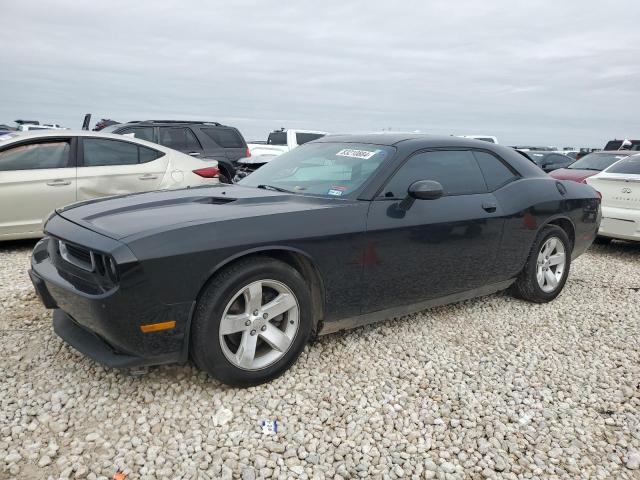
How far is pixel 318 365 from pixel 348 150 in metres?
1.61

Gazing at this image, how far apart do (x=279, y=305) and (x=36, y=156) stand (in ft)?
14.1

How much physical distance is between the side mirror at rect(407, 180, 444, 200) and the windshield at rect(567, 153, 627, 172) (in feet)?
25.3

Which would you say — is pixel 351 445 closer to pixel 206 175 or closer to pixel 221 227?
pixel 221 227

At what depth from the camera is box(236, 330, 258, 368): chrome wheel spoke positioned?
276cm

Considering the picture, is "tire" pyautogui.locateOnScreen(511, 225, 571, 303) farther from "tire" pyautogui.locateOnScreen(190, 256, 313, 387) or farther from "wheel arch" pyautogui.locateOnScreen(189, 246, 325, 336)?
"tire" pyautogui.locateOnScreen(190, 256, 313, 387)

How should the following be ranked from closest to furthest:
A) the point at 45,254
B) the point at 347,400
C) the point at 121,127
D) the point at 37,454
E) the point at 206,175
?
the point at 37,454
the point at 347,400
the point at 45,254
the point at 206,175
the point at 121,127

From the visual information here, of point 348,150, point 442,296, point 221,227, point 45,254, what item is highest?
point 348,150

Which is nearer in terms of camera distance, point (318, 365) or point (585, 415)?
point (585, 415)

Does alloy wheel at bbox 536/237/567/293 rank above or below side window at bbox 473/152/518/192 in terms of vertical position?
below

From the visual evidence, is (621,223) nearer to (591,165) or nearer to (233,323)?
(591,165)

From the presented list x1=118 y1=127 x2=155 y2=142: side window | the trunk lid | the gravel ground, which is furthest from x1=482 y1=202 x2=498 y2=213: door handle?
x1=118 y1=127 x2=155 y2=142: side window

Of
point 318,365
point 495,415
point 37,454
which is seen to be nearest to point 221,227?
point 318,365

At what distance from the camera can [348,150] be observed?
3.76 m

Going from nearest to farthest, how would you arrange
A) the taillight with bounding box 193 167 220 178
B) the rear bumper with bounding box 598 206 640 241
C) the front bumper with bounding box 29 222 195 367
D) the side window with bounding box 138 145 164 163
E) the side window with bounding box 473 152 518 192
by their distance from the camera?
the front bumper with bounding box 29 222 195 367 < the side window with bounding box 473 152 518 192 < the side window with bounding box 138 145 164 163 < the rear bumper with bounding box 598 206 640 241 < the taillight with bounding box 193 167 220 178
